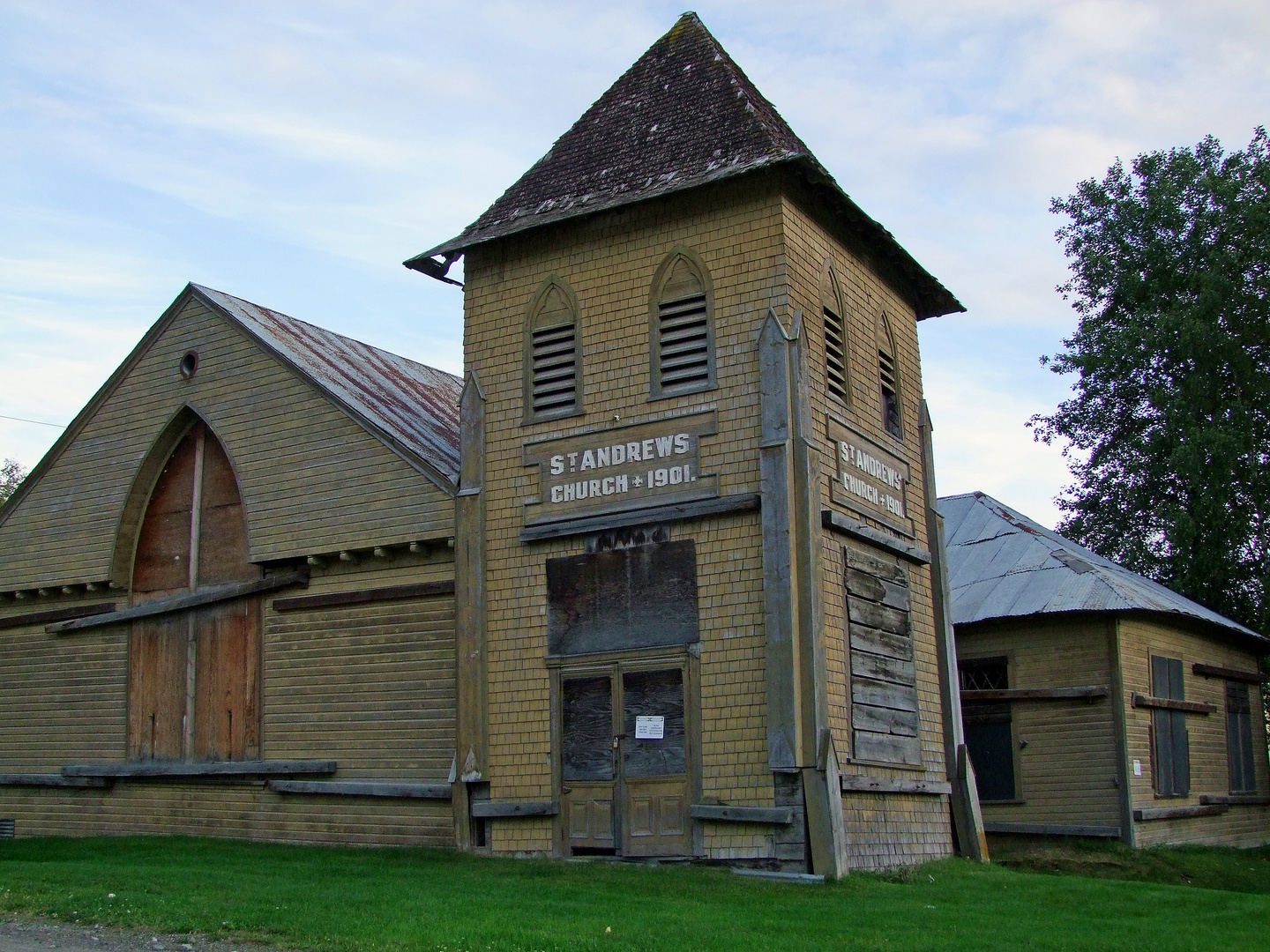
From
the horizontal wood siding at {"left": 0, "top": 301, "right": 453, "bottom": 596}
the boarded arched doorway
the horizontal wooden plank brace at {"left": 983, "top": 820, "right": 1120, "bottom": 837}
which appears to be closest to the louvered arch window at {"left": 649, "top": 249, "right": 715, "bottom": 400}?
the horizontal wood siding at {"left": 0, "top": 301, "right": 453, "bottom": 596}

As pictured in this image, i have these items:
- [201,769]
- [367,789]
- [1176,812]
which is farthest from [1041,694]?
[201,769]

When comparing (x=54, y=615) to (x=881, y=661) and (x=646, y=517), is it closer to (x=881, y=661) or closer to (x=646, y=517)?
(x=646, y=517)

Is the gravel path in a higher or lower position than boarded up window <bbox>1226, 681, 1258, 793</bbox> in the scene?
lower

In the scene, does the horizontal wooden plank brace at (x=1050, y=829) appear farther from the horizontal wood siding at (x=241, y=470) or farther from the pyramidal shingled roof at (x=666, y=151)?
the horizontal wood siding at (x=241, y=470)

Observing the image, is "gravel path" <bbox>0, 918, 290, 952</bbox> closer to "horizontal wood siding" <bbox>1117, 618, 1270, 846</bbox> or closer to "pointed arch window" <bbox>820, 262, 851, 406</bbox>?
"pointed arch window" <bbox>820, 262, 851, 406</bbox>

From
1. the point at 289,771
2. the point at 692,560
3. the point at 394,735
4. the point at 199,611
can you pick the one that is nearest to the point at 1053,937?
the point at 692,560

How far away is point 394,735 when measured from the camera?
19.2 meters

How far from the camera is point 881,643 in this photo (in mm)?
18453

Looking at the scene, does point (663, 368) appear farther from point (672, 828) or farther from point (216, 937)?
point (216, 937)

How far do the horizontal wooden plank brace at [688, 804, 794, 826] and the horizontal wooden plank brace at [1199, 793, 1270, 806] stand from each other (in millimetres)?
12643

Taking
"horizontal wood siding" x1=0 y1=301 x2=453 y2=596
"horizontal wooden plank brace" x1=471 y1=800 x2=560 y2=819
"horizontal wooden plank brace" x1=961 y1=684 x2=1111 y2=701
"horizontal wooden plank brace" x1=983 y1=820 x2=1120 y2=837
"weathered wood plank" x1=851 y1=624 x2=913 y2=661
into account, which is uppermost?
"horizontal wood siding" x1=0 y1=301 x2=453 y2=596

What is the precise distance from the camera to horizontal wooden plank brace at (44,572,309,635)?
20641 mm

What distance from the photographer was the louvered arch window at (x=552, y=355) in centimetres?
1878

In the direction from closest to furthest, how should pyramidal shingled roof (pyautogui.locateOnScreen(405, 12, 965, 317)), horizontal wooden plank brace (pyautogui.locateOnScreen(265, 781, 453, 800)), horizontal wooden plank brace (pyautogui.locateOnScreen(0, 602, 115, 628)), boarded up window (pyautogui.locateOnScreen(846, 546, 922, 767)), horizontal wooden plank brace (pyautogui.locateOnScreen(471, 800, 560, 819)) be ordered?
horizontal wooden plank brace (pyautogui.locateOnScreen(471, 800, 560, 819)), boarded up window (pyautogui.locateOnScreen(846, 546, 922, 767)), pyramidal shingled roof (pyautogui.locateOnScreen(405, 12, 965, 317)), horizontal wooden plank brace (pyautogui.locateOnScreen(265, 781, 453, 800)), horizontal wooden plank brace (pyautogui.locateOnScreen(0, 602, 115, 628))
